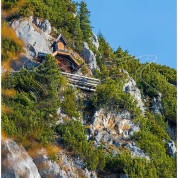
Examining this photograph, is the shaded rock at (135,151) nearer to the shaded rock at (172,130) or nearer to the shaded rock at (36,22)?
the shaded rock at (172,130)

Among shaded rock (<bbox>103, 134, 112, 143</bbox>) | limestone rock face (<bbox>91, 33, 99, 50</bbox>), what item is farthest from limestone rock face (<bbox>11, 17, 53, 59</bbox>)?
shaded rock (<bbox>103, 134, 112, 143</bbox>)

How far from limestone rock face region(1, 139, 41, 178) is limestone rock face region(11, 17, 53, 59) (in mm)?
9902

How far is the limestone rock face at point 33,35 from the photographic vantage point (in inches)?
1457

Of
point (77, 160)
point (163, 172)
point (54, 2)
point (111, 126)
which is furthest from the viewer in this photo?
point (54, 2)

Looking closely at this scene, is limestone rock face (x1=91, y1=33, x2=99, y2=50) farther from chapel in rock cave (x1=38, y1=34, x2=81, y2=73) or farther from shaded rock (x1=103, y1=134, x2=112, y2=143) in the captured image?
shaded rock (x1=103, y1=134, x2=112, y2=143)

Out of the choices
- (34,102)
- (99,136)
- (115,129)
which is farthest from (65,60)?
(99,136)

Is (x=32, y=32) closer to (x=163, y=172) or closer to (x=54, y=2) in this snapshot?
(x=54, y=2)

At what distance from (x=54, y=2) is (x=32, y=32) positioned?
7.49 meters

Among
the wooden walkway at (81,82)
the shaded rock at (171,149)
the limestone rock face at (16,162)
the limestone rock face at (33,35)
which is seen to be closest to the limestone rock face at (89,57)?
the limestone rock face at (33,35)

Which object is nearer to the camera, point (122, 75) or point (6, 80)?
point (6, 80)

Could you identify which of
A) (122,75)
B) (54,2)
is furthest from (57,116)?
(54,2)

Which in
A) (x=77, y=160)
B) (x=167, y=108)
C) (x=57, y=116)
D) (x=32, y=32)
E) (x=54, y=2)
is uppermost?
(x=54, y=2)

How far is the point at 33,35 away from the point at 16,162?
1306 centimetres

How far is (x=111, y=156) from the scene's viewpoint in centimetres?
3117
